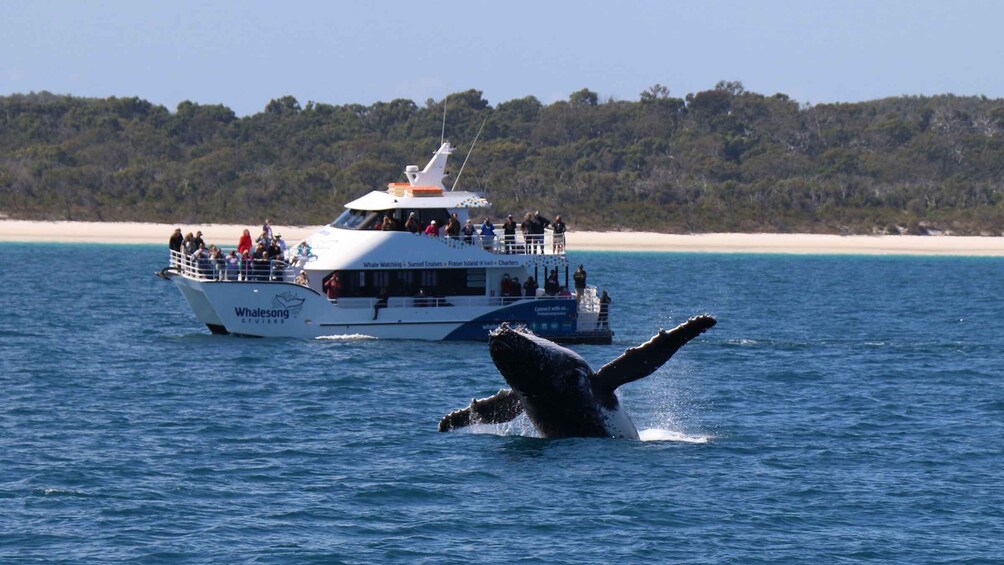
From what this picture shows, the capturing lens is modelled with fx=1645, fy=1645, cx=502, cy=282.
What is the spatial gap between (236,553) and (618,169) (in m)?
128

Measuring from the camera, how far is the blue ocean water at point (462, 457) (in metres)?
21.6

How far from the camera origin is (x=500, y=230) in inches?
1817

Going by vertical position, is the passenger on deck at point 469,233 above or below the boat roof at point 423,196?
below

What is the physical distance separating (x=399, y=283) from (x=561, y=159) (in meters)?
103

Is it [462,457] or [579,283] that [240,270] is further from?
[462,457]

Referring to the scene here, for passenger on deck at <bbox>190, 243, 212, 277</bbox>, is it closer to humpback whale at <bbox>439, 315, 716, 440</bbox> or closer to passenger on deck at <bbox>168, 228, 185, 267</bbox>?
passenger on deck at <bbox>168, 228, 185, 267</bbox>

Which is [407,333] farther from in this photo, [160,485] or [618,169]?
[618,169]

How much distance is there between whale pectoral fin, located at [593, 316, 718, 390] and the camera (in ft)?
80.0

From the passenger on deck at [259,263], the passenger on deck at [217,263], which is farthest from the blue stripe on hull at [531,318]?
the passenger on deck at [217,263]

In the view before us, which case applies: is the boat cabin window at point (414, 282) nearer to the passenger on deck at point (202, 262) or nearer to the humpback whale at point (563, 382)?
the passenger on deck at point (202, 262)

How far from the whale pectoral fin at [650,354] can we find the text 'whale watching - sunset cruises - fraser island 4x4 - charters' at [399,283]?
58.8ft

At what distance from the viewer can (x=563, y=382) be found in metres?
24.9

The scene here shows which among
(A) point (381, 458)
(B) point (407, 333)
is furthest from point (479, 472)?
(B) point (407, 333)

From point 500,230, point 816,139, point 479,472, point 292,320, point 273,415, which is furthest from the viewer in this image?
point 816,139
